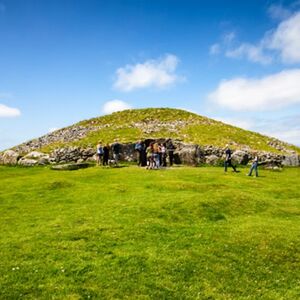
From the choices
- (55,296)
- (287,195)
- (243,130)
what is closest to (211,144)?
(243,130)

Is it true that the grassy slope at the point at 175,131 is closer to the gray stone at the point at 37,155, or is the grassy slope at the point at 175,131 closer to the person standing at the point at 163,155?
the gray stone at the point at 37,155

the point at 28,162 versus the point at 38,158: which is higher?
the point at 38,158

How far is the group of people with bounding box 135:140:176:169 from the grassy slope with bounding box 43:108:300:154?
12116mm

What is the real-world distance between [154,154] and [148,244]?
33021 millimetres

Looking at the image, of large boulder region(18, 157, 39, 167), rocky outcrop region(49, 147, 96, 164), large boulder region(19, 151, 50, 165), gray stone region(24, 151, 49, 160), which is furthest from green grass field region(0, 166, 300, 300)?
rocky outcrop region(49, 147, 96, 164)

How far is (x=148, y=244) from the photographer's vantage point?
22922 millimetres

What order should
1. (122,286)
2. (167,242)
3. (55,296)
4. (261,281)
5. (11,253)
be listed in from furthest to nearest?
(167,242), (11,253), (261,281), (122,286), (55,296)

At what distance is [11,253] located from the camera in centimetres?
2125

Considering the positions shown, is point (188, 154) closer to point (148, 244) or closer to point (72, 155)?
point (72, 155)

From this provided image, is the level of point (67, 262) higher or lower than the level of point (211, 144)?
lower

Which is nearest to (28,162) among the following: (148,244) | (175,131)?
(175,131)

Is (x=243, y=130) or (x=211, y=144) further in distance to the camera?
(x=243, y=130)

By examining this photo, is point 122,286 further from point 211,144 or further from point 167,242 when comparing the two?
point 211,144

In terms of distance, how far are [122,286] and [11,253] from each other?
682 cm
